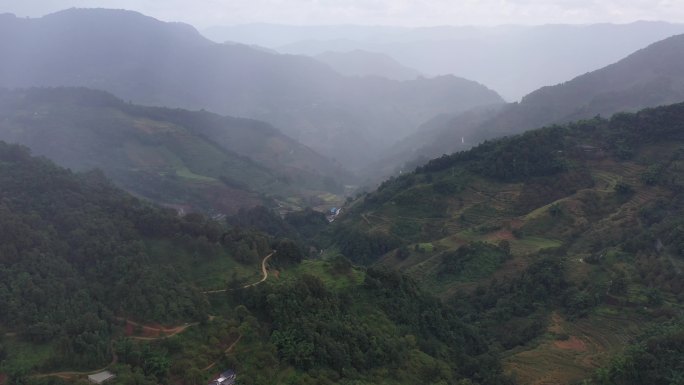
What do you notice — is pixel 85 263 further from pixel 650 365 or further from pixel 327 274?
pixel 650 365

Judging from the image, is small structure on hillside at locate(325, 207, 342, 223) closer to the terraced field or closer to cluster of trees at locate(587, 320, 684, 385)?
the terraced field

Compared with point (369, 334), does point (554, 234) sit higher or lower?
lower

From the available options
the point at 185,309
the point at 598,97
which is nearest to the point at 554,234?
the point at 185,309

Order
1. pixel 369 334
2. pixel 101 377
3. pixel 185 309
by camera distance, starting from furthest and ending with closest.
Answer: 1. pixel 369 334
2. pixel 185 309
3. pixel 101 377

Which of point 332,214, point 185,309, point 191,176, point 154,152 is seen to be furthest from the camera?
point 154,152

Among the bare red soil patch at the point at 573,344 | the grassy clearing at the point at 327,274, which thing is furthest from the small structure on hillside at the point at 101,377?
the bare red soil patch at the point at 573,344

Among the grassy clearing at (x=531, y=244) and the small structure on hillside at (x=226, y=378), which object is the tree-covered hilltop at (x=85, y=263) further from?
the grassy clearing at (x=531, y=244)

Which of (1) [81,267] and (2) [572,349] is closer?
(1) [81,267]

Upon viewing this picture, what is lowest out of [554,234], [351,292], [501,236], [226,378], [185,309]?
[501,236]
